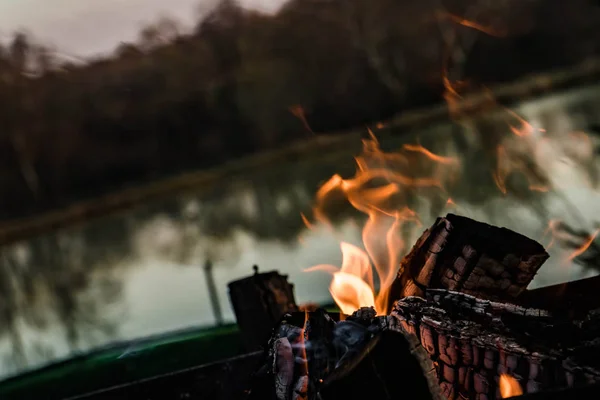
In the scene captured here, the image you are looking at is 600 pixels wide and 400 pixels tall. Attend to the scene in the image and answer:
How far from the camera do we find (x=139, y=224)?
19.4 meters

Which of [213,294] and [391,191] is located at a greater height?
[391,191]

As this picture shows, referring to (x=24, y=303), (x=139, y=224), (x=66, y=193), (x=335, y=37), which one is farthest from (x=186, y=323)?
(x=335, y=37)

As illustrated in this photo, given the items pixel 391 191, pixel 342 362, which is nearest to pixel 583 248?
pixel 391 191

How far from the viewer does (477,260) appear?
6.97 feet

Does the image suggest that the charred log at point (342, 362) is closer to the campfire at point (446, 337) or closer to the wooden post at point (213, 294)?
the campfire at point (446, 337)

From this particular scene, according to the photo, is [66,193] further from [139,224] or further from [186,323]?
[186,323]

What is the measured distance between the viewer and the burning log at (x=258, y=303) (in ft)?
9.83

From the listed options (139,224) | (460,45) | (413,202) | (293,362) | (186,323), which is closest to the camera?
(293,362)

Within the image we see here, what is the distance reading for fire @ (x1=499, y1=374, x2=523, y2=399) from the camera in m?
1.64

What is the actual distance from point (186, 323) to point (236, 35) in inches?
2151

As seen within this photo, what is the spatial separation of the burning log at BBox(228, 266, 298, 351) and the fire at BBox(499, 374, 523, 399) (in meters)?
1.49

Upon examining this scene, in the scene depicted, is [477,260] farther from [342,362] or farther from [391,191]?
[391,191]

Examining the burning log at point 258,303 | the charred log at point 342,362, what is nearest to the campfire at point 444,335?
the charred log at point 342,362

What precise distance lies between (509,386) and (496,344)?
14 centimetres
